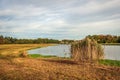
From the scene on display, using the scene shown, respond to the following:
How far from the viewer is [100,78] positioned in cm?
1470

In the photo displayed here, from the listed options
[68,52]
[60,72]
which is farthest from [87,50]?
Answer: [68,52]

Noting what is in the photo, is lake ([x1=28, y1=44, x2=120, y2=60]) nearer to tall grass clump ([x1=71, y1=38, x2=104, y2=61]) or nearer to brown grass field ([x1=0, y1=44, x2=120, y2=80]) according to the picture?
tall grass clump ([x1=71, y1=38, x2=104, y2=61])

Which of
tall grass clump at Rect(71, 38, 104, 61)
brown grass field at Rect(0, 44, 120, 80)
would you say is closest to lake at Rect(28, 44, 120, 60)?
tall grass clump at Rect(71, 38, 104, 61)

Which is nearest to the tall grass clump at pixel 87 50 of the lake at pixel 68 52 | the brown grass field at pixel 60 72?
the brown grass field at pixel 60 72

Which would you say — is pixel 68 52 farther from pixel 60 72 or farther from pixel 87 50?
pixel 60 72

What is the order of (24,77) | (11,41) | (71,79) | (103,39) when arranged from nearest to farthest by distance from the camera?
(71,79) < (24,77) < (103,39) < (11,41)

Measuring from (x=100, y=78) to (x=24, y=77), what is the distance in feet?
17.2

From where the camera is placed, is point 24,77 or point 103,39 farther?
point 103,39

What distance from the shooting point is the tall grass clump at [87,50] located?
72.1ft

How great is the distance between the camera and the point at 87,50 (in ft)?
72.5

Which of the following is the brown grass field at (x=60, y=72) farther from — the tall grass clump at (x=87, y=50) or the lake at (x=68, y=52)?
the lake at (x=68, y=52)

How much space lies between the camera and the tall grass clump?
22.0 meters

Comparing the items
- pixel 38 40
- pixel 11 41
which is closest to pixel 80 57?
pixel 11 41

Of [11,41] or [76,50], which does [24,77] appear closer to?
[76,50]
